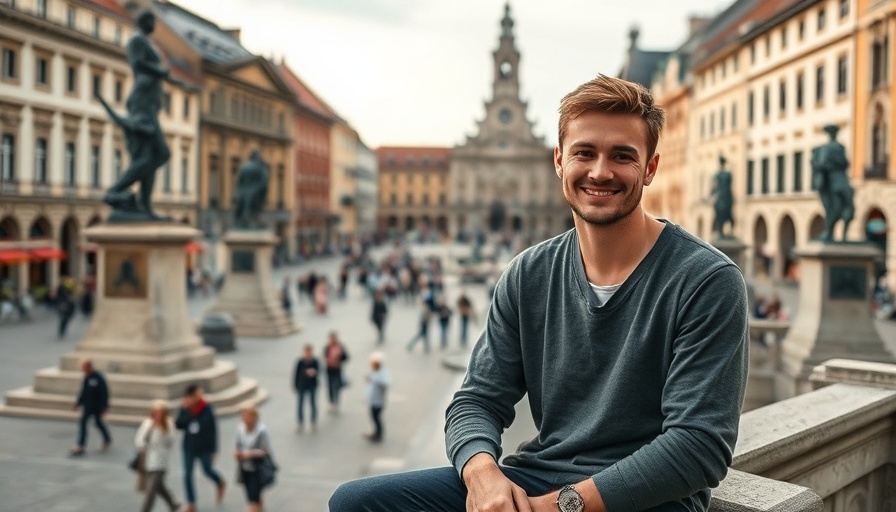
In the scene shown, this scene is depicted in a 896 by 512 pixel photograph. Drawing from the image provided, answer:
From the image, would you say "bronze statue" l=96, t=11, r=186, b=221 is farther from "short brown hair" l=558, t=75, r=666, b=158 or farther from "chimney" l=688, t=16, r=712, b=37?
"chimney" l=688, t=16, r=712, b=37

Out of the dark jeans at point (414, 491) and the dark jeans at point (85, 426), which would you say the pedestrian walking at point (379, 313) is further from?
the dark jeans at point (414, 491)

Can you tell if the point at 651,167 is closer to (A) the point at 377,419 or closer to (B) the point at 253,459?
(B) the point at 253,459

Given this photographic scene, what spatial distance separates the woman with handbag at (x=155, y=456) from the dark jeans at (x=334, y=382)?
215 inches

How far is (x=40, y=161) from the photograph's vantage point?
2734 cm

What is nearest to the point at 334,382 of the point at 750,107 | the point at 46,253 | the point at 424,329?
the point at 424,329

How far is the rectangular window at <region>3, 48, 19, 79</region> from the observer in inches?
790

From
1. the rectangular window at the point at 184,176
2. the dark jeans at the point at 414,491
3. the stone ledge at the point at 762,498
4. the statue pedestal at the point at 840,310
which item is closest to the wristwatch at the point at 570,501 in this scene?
the dark jeans at the point at 414,491

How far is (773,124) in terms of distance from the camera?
1578 inches

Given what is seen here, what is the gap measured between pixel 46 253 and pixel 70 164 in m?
3.35

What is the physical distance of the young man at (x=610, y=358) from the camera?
2229 millimetres

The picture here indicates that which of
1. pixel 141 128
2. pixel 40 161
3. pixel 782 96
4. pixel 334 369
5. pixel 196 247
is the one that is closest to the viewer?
pixel 141 128

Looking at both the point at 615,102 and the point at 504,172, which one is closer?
the point at 615,102

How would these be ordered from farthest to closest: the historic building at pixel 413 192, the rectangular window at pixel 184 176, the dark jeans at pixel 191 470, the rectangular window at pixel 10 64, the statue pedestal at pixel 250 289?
the historic building at pixel 413 192
the rectangular window at pixel 184 176
the statue pedestal at pixel 250 289
the rectangular window at pixel 10 64
the dark jeans at pixel 191 470

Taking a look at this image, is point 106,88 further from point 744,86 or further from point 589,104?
point 589,104
